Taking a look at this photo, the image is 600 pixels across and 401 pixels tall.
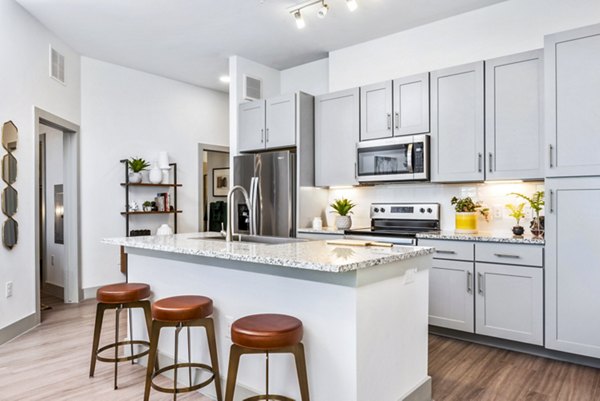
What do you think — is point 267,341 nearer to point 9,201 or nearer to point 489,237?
point 489,237

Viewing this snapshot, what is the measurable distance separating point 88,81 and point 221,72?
165 centimetres

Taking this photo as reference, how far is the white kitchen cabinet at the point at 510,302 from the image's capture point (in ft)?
9.73

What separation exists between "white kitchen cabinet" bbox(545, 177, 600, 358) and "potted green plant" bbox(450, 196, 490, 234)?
0.68 meters

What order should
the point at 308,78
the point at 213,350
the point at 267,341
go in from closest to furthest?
1. the point at 267,341
2. the point at 213,350
3. the point at 308,78

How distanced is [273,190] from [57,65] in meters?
2.68

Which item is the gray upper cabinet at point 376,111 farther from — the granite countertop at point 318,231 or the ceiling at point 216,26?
the granite countertop at point 318,231

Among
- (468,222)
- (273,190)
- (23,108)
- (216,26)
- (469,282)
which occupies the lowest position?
(469,282)

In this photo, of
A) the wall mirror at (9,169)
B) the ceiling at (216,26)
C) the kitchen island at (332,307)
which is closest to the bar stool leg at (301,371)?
the kitchen island at (332,307)

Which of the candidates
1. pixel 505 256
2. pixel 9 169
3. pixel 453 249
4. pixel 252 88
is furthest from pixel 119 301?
pixel 252 88

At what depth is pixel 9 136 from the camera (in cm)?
353

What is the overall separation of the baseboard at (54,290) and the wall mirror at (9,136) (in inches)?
82.3

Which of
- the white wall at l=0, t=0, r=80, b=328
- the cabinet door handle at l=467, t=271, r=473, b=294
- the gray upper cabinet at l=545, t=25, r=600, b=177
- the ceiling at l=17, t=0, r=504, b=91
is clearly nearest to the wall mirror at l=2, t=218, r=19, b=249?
the white wall at l=0, t=0, r=80, b=328

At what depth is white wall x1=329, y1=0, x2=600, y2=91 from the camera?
3371 millimetres

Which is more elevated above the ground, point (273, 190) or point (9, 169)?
point (9, 169)
